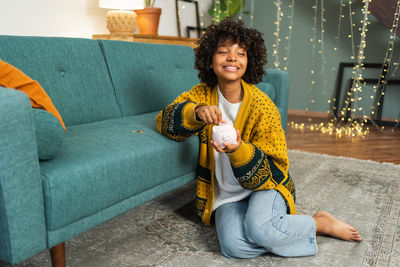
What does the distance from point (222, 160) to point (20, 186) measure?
0.70m

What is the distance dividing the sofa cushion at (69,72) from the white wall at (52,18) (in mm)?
1016

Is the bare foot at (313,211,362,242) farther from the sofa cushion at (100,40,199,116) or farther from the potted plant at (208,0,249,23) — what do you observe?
the potted plant at (208,0,249,23)

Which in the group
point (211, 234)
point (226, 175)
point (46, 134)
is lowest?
point (211, 234)

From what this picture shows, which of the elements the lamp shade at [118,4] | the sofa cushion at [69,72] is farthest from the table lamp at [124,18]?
the sofa cushion at [69,72]

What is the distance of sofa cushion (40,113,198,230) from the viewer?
3.16 ft

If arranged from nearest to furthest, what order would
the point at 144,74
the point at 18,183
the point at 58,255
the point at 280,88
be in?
the point at 18,183
the point at 58,255
the point at 144,74
the point at 280,88

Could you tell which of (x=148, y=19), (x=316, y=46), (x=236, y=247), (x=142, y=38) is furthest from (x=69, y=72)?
(x=316, y=46)

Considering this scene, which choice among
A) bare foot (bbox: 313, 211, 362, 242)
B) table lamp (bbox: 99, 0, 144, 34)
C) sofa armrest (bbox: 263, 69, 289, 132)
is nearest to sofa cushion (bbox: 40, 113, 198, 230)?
bare foot (bbox: 313, 211, 362, 242)

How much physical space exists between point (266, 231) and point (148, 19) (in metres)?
2.44

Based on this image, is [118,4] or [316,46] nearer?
[118,4]

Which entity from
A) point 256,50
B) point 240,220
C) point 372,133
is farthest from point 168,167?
point 372,133

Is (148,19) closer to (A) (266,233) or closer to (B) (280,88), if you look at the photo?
(B) (280,88)

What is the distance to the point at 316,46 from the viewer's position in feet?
13.5

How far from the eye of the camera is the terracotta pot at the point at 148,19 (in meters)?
3.11
